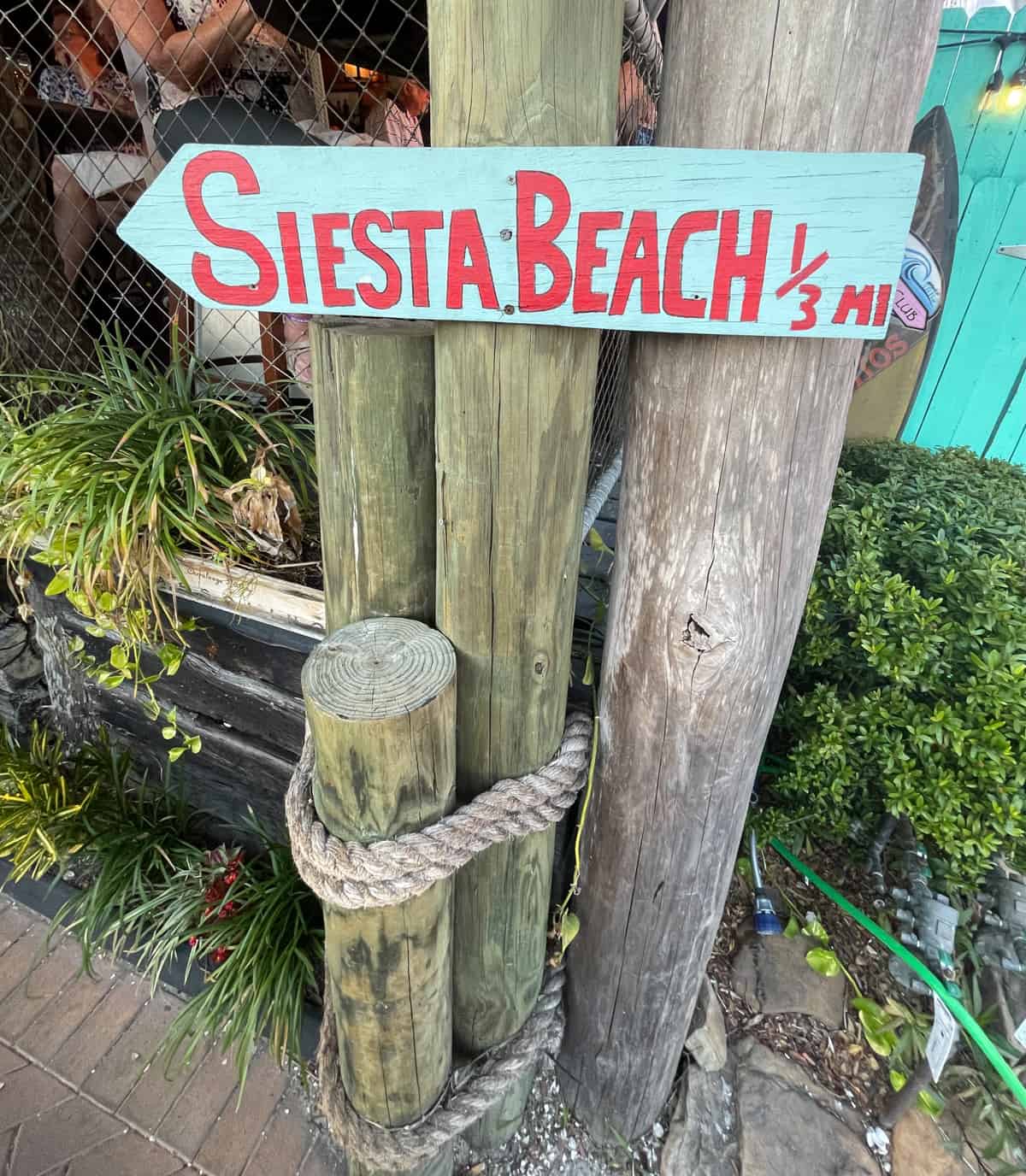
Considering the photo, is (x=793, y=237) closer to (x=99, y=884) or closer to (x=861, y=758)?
(x=861, y=758)

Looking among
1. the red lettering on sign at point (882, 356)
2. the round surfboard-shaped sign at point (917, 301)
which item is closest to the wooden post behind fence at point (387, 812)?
the round surfboard-shaped sign at point (917, 301)

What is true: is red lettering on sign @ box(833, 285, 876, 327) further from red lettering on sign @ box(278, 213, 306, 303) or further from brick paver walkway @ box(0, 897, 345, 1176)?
brick paver walkway @ box(0, 897, 345, 1176)

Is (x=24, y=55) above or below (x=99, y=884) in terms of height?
Answer: above

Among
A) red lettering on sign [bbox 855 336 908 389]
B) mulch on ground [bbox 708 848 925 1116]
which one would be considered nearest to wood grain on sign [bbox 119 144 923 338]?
mulch on ground [bbox 708 848 925 1116]

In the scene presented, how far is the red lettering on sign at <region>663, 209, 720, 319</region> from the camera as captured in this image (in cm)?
73

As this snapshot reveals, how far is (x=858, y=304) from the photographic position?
754mm

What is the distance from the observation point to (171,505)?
5.34 ft

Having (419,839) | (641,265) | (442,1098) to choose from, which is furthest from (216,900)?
(641,265)

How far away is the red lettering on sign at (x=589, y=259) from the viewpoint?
738 mm

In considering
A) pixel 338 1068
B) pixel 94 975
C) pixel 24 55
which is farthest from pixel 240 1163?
pixel 24 55

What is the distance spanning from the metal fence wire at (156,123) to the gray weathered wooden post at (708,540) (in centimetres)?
122

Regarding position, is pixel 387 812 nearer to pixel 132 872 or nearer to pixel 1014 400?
pixel 132 872

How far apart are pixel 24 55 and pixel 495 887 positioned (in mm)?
4331

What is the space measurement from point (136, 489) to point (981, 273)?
11.2 ft
